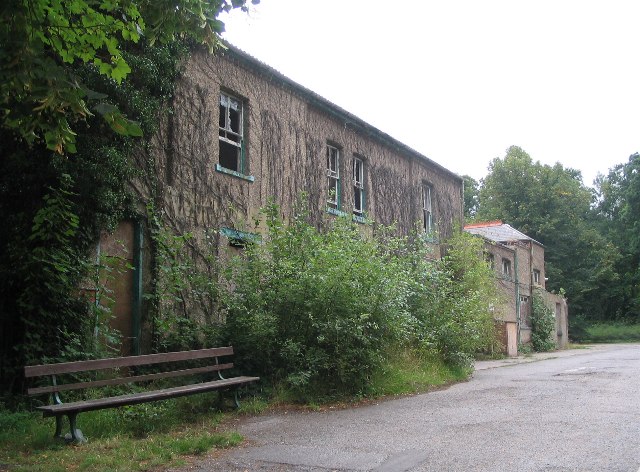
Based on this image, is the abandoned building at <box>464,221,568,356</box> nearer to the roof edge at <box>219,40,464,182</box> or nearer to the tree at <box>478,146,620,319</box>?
the roof edge at <box>219,40,464,182</box>

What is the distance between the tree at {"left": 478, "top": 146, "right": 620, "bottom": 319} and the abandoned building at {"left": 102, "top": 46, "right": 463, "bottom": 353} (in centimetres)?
3163

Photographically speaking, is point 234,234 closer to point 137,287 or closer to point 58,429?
point 137,287

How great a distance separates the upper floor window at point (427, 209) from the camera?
21.9 metres

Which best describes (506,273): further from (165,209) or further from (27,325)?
(27,325)

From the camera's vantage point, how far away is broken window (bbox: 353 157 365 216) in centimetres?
1791

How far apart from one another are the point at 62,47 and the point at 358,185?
12.2 meters

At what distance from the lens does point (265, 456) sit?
617 cm

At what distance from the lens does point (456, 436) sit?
6.98m

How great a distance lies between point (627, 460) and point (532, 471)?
101 cm

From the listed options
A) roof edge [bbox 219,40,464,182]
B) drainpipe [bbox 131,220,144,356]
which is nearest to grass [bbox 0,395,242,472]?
drainpipe [bbox 131,220,144,356]

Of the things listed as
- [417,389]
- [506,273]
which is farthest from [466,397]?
[506,273]

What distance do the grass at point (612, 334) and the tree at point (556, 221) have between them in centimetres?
313

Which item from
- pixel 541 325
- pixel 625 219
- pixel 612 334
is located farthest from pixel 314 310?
pixel 625 219

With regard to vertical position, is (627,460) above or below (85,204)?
below
